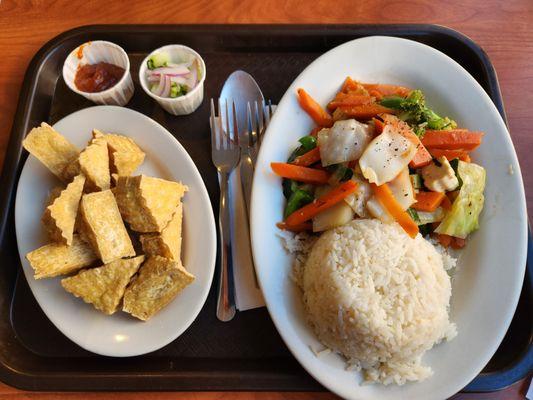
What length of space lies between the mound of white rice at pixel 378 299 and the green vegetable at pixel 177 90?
0.96m

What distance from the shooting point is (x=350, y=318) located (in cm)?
155

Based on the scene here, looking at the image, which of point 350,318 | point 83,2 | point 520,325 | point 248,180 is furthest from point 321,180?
point 83,2

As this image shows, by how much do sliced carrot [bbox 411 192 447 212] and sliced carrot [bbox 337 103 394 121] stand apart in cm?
40

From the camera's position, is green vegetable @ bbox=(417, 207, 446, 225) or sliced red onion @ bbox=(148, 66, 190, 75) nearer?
green vegetable @ bbox=(417, 207, 446, 225)

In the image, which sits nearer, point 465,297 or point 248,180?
point 465,297

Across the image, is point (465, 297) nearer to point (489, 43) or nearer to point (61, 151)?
point (489, 43)

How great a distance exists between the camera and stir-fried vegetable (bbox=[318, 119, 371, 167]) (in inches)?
68.2

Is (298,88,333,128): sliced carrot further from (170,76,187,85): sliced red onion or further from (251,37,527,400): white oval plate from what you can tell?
(170,76,187,85): sliced red onion

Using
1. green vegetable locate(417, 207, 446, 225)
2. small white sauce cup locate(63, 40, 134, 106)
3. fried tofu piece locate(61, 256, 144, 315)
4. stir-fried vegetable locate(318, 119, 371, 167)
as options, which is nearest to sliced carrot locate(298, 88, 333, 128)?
stir-fried vegetable locate(318, 119, 371, 167)

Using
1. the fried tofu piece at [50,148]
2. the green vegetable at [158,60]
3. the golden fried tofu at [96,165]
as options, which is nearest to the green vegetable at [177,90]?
the green vegetable at [158,60]

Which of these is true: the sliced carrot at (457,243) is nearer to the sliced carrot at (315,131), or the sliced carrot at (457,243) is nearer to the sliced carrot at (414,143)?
the sliced carrot at (414,143)

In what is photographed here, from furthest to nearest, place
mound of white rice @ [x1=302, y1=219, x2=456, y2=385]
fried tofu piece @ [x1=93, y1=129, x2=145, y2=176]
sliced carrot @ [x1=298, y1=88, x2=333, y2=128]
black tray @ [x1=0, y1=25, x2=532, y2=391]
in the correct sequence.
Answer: sliced carrot @ [x1=298, y1=88, x2=333, y2=128], fried tofu piece @ [x1=93, y1=129, x2=145, y2=176], black tray @ [x1=0, y1=25, x2=532, y2=391], mound of white rice @ [x1=302, y1=219, x2=456, y2=385]

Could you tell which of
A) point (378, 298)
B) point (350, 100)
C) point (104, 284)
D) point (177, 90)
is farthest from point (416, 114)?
point (104, 284)

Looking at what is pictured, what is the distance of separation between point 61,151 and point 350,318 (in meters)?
1.37
